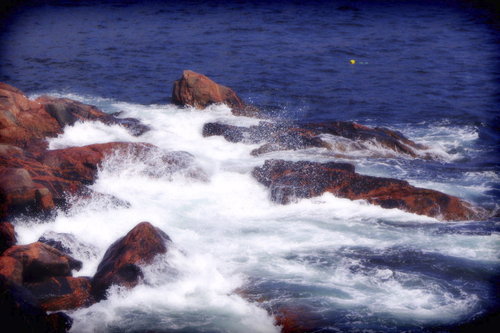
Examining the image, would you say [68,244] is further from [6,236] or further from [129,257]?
[129,257]

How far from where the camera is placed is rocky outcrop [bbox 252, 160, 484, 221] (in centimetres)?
906

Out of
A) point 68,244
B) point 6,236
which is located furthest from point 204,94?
point 6,236

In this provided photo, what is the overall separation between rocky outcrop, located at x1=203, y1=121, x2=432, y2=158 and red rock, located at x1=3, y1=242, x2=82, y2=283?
616 cm

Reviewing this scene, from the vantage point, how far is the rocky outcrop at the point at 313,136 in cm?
1239

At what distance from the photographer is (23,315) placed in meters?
5.27

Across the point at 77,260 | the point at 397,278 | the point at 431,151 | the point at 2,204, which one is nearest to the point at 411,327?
the point at 397,278

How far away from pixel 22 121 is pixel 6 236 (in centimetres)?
485

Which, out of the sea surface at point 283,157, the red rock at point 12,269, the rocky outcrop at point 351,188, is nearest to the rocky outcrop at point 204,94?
the sea surface at point 283,157

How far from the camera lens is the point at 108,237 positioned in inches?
329

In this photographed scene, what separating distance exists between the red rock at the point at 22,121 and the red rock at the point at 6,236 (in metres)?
3.66

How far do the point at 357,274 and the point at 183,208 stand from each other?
3.66 meters

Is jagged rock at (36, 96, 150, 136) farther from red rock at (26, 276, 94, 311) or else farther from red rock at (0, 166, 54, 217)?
red rock at (26, 276, 94, 311)

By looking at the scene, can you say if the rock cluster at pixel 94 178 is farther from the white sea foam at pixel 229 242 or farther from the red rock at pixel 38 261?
the white sea foam at pixel 229 242

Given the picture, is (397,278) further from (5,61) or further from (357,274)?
(5,61)
